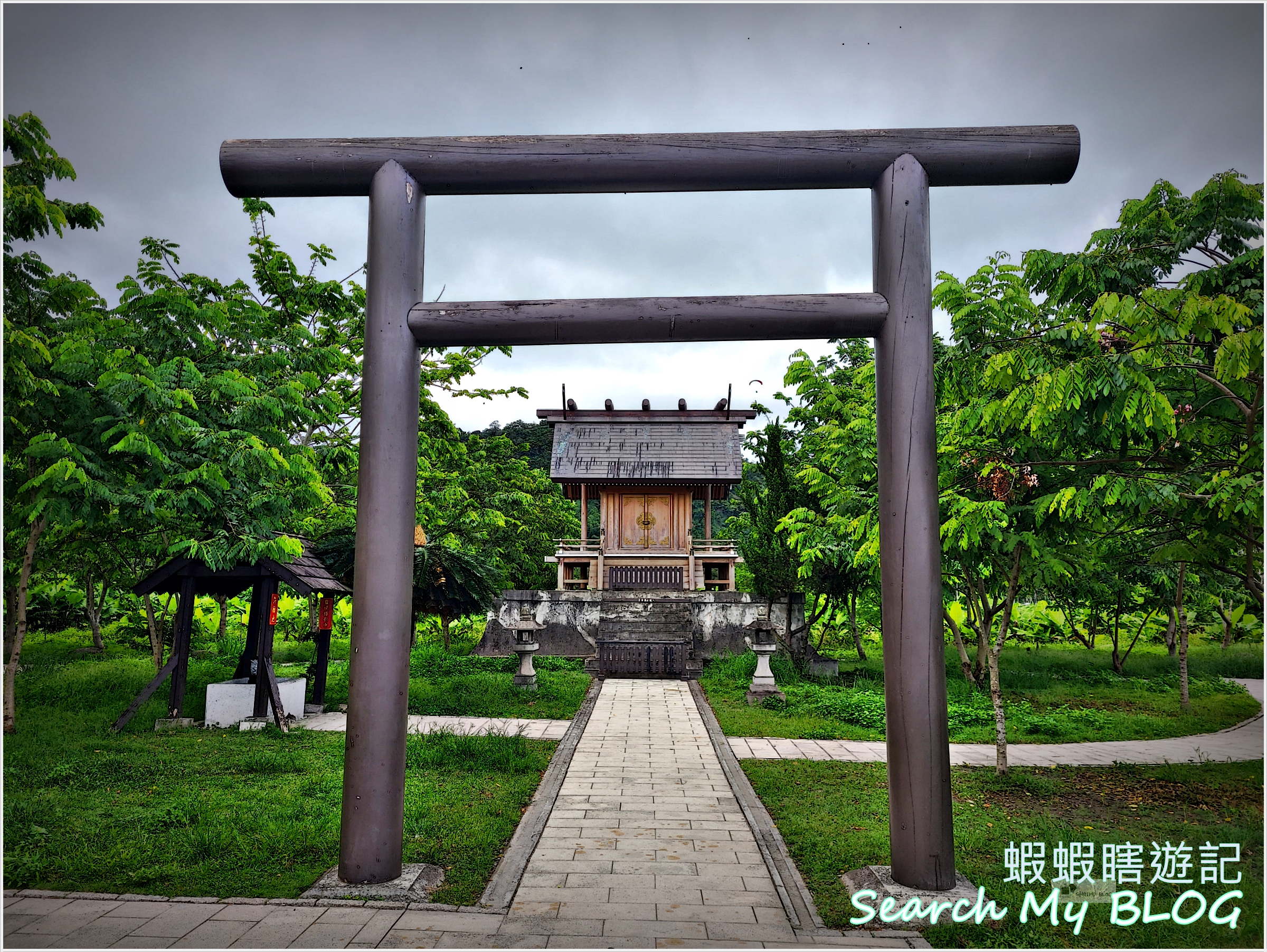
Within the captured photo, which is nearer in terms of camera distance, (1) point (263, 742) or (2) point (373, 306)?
(2) point (373, 306)

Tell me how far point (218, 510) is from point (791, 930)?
7.54m

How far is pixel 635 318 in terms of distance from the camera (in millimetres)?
4734

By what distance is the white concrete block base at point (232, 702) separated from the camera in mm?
9805

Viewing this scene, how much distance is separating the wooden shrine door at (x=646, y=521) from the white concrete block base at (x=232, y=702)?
12.9 meters

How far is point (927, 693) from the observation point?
172 inches

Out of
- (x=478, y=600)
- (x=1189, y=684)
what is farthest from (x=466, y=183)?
(x=1189, y=684)

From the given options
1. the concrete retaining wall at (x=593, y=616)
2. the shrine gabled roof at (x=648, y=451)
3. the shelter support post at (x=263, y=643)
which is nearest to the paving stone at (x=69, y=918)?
the shelter support post at (x=263, y=643)

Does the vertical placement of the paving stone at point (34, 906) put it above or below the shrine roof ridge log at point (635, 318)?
below

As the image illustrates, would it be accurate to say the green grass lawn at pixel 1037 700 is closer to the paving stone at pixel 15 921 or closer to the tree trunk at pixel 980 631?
the tree trunk at pixel 980 631

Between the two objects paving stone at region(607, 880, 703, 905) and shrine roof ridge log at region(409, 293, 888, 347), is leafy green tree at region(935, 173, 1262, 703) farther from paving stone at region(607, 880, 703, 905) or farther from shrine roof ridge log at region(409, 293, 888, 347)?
paving stone at region(607, 880, 703, 905)

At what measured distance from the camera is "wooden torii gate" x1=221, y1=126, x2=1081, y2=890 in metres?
4.45

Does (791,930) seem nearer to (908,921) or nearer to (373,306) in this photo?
(908,921)

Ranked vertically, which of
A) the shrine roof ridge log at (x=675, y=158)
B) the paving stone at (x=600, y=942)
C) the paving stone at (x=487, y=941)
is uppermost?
the shrine roof ridge log at (x=675, y=158)

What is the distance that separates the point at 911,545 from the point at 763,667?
936 centimetres
